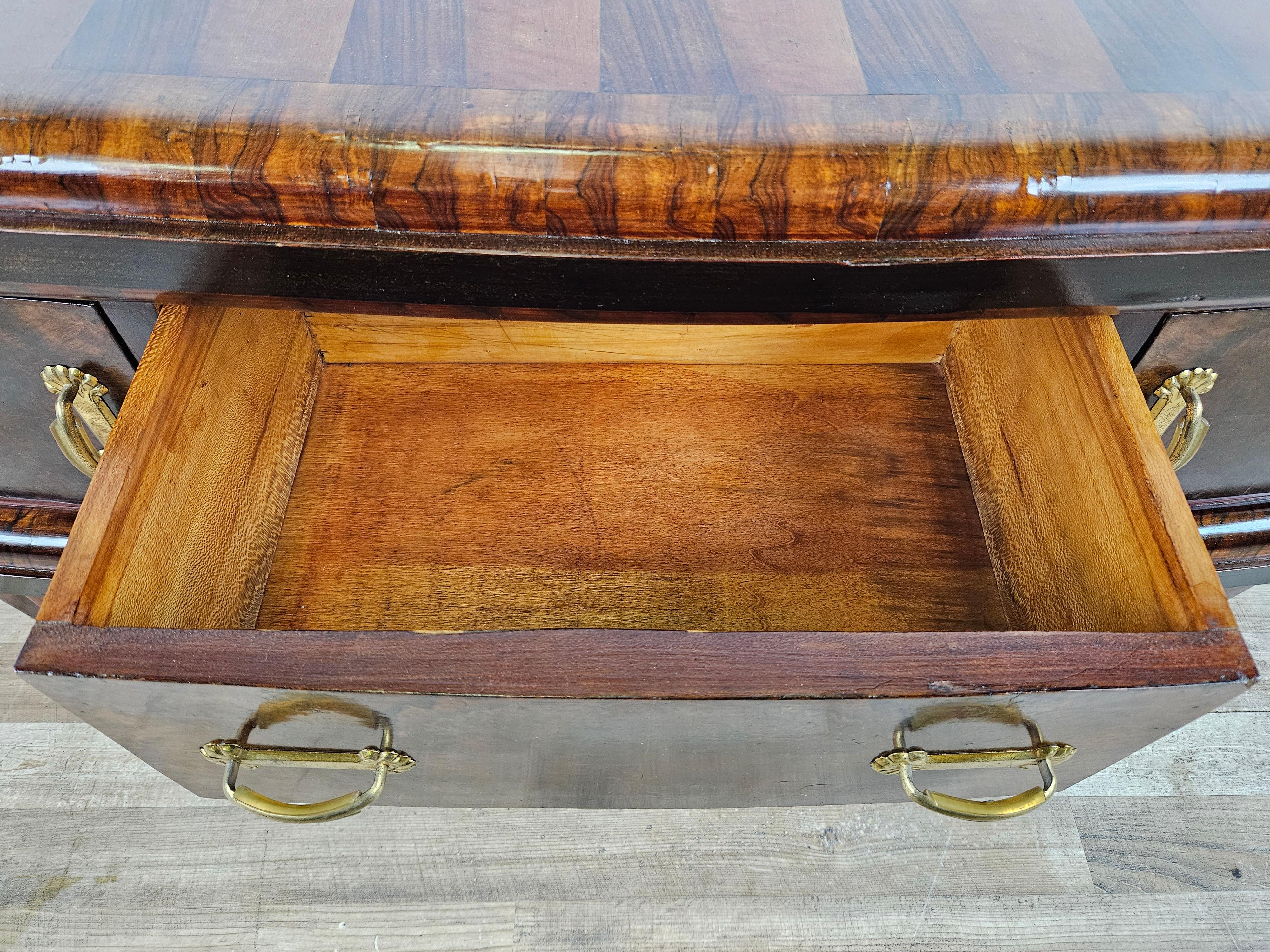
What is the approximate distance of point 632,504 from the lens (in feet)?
1.95

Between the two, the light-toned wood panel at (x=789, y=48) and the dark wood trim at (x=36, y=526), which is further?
the dark wood trim at (x=36, y=526)

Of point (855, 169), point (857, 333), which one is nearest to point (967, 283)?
point (855, 169)

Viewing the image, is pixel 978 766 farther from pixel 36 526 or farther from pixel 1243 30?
pixel 36 526

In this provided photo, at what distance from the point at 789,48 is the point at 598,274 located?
0.14 meters

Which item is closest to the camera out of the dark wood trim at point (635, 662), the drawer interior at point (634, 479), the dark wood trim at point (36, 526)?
the dark wood trim at point (635, 662)

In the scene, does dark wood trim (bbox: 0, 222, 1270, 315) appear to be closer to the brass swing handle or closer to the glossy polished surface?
the glossy polished surface

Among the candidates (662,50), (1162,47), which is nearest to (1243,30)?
(1162,47)

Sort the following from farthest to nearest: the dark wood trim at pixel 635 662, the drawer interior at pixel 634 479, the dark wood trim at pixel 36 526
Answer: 1. the dark wood trim at pixel 36 526
2. the drawer interior at pixel 634 479
3. the dark wood trim at pixel 635 662

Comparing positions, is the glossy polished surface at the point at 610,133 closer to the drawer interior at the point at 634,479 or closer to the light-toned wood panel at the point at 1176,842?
the drawer interior at the point at 634,479

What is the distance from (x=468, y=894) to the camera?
639 mm

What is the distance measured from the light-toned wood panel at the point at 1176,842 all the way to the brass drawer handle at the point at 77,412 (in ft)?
2.42

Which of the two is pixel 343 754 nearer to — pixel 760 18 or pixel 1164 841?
pixel 760 18

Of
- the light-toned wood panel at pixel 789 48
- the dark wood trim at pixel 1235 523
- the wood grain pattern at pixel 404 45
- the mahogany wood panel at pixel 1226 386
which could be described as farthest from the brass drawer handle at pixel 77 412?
the dark wood trim at pixel 1235 523

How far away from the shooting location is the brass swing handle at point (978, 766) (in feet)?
1.36
